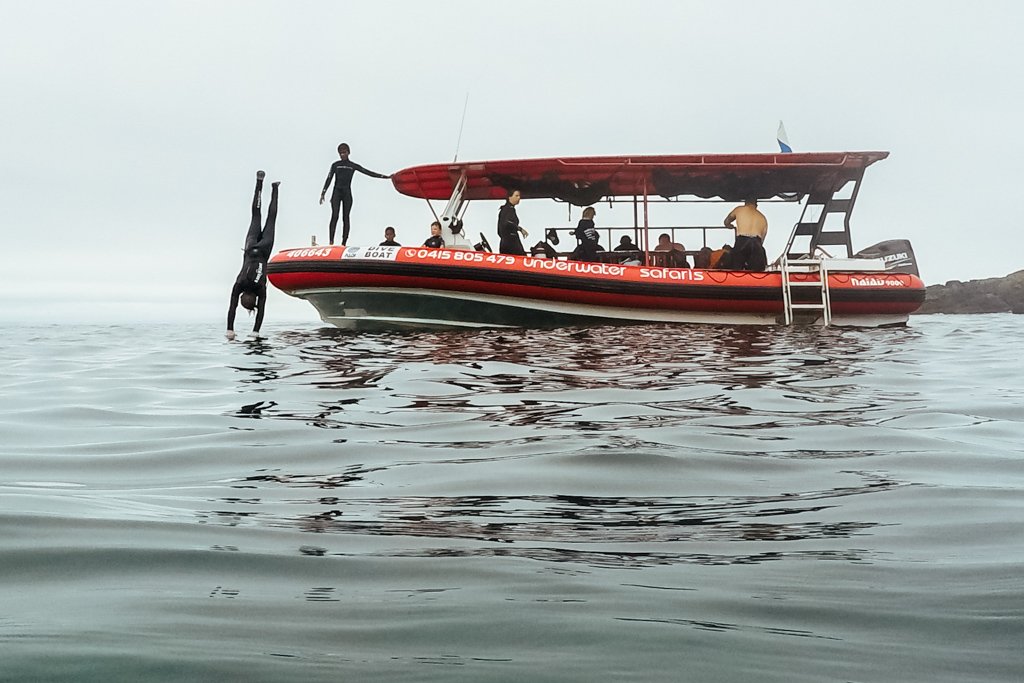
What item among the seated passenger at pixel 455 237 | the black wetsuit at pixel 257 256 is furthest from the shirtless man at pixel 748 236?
the black wetsuit at pixel 257 256

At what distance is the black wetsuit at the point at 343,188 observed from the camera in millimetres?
13414

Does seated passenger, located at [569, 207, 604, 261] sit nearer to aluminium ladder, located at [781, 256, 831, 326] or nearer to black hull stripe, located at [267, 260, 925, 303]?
black hull stripe, located at [267, 260, 925, 303]

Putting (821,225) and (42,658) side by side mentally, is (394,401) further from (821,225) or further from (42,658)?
(821,225)

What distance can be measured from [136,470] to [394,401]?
207 cm

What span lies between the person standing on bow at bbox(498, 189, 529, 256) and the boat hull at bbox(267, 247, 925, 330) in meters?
0.69

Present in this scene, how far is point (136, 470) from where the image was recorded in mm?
3328

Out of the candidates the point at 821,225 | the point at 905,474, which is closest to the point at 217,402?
the point at 905,474

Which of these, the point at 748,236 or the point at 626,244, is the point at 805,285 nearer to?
the point at 748,236

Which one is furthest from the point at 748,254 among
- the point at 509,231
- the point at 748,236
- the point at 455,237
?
the point at 455,237

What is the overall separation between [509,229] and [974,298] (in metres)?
41.5

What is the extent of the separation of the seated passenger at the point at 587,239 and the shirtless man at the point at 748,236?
183cm

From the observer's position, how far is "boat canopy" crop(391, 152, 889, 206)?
13047mm

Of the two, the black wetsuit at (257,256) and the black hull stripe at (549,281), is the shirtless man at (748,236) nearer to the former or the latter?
the black hull stripe at (549,281)

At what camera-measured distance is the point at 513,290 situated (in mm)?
12719
